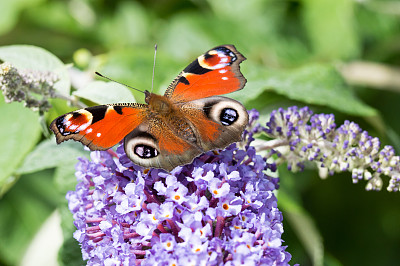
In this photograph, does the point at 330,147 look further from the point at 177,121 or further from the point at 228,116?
the point at 177,121

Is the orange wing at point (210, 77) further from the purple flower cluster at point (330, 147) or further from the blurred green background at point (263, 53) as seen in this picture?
the blurred green background at point (263, 53)

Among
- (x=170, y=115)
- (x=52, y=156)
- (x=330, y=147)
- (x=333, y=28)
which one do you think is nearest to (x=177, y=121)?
(x=170, y=115)

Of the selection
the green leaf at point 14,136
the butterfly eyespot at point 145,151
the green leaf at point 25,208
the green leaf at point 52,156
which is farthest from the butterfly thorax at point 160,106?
the green leaf at point 25,208

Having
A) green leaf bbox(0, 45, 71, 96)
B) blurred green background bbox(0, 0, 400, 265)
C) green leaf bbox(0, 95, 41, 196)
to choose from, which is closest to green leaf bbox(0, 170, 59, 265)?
blurred green background bbox(0, 0, 400, 265)

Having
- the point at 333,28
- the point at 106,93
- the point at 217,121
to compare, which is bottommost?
the point at 217,121

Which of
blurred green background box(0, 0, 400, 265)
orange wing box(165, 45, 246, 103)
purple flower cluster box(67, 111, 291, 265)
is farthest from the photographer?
blurred green background box(0, 0, 400, 265)

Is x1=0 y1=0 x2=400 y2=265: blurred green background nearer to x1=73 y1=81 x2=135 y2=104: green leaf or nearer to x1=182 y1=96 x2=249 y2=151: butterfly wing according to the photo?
x1=73 y1=81 x2=135 y2=104: green leaf
